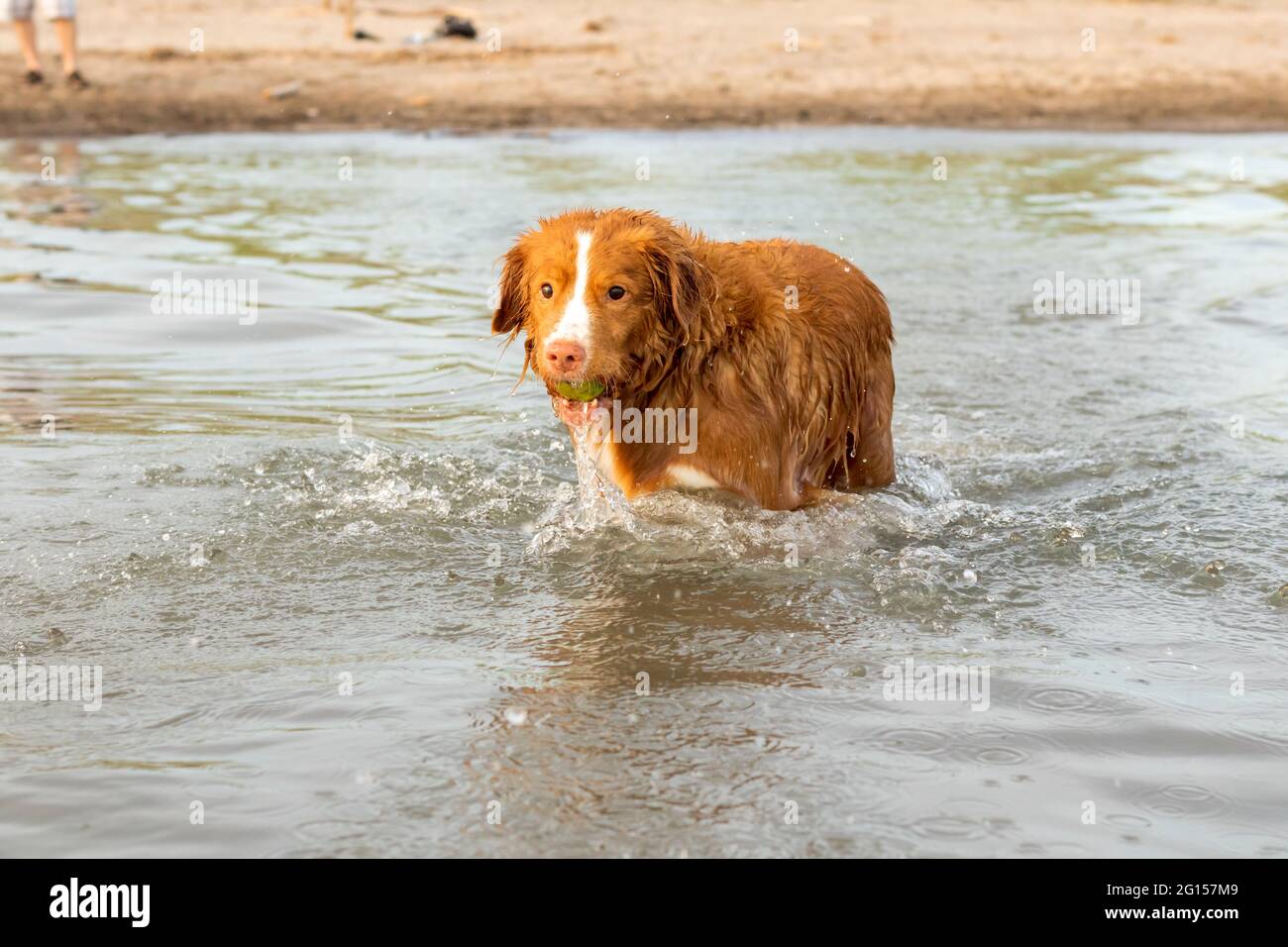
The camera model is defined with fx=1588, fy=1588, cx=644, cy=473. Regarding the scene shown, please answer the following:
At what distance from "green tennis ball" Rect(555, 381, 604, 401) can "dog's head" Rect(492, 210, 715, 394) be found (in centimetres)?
4

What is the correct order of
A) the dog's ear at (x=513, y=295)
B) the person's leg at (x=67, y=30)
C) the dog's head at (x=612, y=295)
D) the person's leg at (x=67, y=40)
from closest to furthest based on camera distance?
the dog's head at (x=612, y=295) → the dog's ear at (x=513, y=295) → the person's leg at (x=67, y=30) → the person's leg at (x=67, y=40)

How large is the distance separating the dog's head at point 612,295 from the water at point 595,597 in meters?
0.74

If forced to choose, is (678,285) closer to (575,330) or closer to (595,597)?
(575,330)

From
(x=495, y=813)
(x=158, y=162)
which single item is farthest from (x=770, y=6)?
(x=495, y=813)

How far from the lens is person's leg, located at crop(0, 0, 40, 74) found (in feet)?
68.1

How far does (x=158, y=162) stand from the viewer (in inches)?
762

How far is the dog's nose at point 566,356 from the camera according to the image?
602 cm

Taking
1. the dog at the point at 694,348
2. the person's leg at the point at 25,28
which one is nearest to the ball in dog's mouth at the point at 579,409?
the dog at the point at 694,348

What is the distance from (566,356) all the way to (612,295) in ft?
1.31

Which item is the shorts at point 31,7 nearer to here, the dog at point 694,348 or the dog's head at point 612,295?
the dog at point 694,348

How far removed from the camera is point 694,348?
6.54 m

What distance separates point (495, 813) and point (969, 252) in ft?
35.3

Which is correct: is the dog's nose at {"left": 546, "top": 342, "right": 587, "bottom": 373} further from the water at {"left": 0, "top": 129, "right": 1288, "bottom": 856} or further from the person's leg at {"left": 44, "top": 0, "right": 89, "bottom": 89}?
the person's leg at {"left": 44, "top": 0, "right": 89, "bottom": 89}

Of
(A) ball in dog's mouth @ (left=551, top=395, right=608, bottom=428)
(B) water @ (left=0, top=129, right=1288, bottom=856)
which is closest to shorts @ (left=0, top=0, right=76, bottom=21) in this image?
(B) water @ (left=0, top=129, right=1288, bottom=856)
